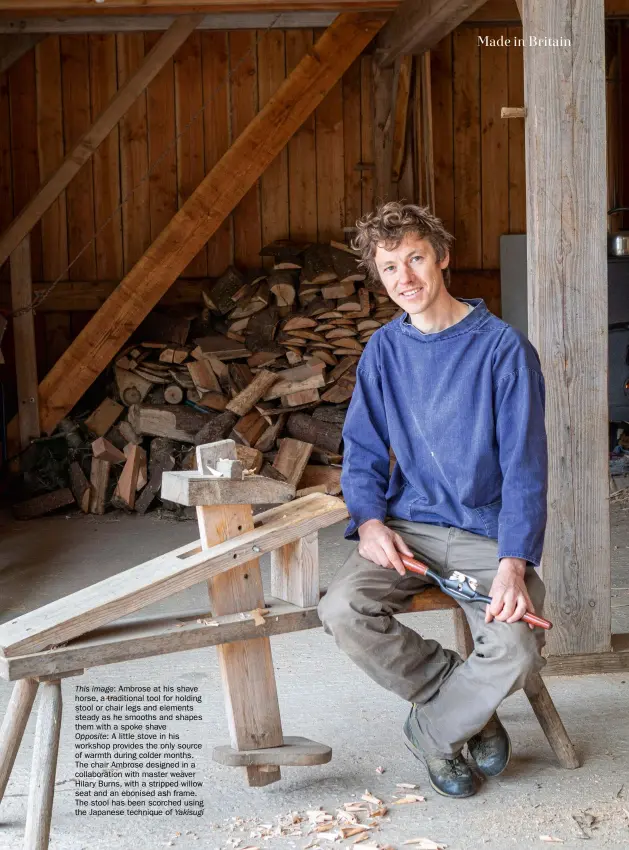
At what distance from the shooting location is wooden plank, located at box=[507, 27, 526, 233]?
26.0ft

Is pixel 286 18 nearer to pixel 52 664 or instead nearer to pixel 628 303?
pixel 628 303

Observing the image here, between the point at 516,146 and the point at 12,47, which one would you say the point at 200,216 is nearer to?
the point at 12,47

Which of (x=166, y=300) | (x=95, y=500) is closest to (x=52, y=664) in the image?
(x=95, y=500)

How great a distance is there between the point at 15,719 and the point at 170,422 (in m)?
4.18

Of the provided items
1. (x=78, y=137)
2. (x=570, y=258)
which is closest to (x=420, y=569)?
(x=570, y=258)

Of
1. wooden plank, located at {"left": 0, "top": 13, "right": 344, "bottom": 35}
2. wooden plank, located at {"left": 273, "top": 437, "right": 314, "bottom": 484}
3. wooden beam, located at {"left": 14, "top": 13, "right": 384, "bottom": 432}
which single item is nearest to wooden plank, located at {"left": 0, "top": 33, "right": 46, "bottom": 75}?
wooden plank, located at {"left": 0, "top": 13, "right": 344, "bottom": 35}

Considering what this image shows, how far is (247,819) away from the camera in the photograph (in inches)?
106

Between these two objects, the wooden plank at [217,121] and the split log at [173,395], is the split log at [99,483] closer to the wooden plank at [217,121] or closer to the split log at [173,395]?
the split log at [173,395]

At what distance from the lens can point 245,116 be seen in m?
7.75

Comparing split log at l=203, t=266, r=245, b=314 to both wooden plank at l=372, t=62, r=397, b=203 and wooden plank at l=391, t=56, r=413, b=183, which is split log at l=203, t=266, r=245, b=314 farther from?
wooden plank at l=391, t=56, r=413, b=183

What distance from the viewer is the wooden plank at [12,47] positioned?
7.36 metres

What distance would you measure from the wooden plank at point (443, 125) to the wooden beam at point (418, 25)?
613 millimetres

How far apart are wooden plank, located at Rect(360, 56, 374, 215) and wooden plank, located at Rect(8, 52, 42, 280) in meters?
2.42

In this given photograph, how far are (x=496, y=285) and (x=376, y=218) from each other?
17.6ft
